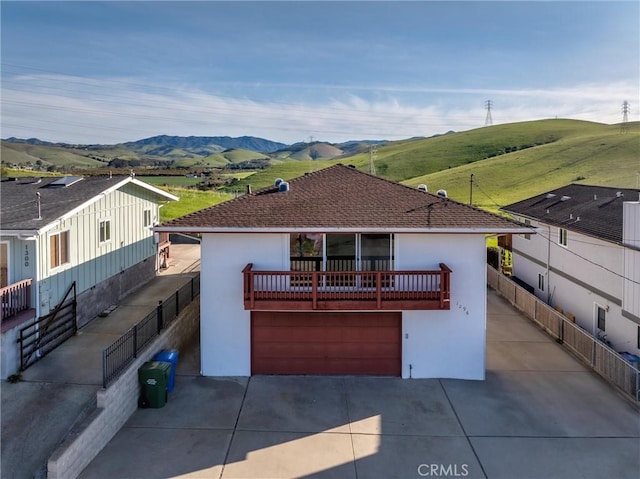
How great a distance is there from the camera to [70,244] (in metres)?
13.6

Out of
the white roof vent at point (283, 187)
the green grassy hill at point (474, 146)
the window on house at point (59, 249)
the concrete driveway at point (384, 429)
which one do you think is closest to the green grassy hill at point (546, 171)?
the green grassy hill at point (474, 146)

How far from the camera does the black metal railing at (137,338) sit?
9.68 metres

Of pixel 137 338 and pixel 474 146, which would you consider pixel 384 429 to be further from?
pixel 474 146

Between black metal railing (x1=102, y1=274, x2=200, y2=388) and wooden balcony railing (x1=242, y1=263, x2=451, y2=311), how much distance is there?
282 centimetres

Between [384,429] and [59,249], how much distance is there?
10.5 metres

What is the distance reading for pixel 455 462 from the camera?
8.55m

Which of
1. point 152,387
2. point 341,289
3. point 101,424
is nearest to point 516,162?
point 341,289

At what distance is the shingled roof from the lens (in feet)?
37.5

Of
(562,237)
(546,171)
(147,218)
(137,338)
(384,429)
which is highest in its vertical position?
(546,171)

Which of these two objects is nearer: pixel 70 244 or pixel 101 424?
pixel 101 424

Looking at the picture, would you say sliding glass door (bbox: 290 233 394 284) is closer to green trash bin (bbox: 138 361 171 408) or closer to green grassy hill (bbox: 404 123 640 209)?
green trash bin (bbox: 138 361 171 408)

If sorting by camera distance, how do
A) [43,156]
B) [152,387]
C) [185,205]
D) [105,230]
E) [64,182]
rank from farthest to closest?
[43,156], [185,205], [64,182], [105,230], [152,387]

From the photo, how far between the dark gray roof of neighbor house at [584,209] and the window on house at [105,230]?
16829 millimetres

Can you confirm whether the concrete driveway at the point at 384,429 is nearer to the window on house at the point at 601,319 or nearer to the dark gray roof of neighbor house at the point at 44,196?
the window on house at the point at 601,319
